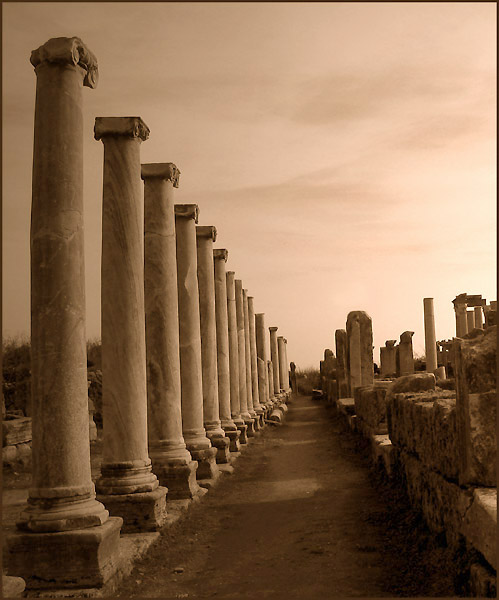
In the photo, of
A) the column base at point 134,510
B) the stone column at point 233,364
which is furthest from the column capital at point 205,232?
the column base at point 134,510

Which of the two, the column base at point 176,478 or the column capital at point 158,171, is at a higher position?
the column capital at point 158,171

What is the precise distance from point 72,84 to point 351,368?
65.3 ft

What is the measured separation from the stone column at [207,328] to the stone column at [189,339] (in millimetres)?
2117

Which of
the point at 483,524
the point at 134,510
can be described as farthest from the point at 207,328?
the point at 483,524

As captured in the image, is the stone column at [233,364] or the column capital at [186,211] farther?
the stone column at [233,364]

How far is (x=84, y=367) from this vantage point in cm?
728

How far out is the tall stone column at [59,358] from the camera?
660 cm

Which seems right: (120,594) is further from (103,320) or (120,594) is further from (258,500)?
(258,500)

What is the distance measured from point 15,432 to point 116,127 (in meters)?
10.8

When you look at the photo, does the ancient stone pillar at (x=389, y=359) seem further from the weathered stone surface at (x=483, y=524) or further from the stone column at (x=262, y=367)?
the weathered stone surface at (x=483, y=524)

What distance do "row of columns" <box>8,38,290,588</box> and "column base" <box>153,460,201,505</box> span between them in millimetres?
16

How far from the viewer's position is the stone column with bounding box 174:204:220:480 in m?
13.5

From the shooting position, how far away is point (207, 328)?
1648cm

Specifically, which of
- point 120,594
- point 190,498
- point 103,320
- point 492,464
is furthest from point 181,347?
point 492,464
